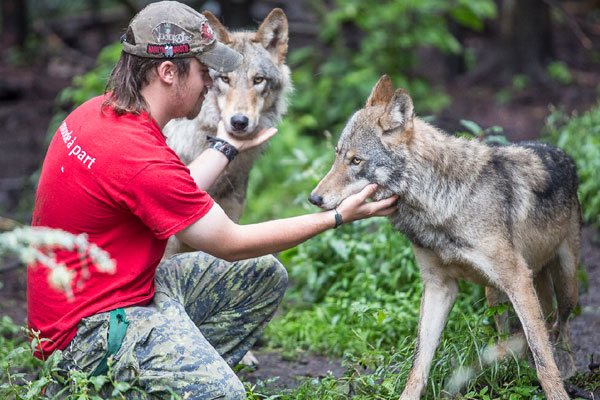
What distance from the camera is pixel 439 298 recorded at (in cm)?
416

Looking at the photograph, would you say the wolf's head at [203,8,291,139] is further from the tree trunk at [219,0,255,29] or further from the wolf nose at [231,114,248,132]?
the tree trunk at [219,0,255,29]

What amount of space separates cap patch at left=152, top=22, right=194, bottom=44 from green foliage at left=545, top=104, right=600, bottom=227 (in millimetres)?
4586

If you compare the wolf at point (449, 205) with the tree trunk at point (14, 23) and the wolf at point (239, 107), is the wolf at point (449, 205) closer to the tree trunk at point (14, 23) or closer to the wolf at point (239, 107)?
the wolf at point (239, 107)

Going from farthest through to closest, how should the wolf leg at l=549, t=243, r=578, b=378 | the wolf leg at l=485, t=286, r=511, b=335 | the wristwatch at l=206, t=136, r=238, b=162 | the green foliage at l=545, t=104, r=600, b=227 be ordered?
the green foliage at l=545, t=104, r=600, b=227
the wolf leg at l=549, t=243, r=578, b=378
the wolf leg at l=485, t=286, r=511, b=335
the wristwatch at l=206, t=136, r=238, b=162

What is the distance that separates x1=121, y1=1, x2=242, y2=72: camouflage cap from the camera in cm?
335

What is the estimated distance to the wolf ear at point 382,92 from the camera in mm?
4090

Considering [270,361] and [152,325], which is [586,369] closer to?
[270,361]

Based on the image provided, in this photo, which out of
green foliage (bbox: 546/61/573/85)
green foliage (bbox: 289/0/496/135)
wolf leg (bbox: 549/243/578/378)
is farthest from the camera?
green foliage (bbox: 546/61/573/85)

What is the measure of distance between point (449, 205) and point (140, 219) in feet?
5.97

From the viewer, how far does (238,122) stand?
4949 millimetres

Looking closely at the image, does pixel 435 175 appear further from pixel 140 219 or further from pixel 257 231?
pixel 140 219

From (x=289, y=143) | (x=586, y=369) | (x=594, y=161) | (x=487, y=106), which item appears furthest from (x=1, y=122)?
(x=586, y=369)

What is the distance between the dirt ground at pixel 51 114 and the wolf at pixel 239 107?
4.58ft

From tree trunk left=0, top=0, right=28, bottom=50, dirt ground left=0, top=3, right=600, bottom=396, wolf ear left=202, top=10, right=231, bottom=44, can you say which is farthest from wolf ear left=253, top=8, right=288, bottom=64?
tree trunk left=0, top=0, right=28, bottom=50
